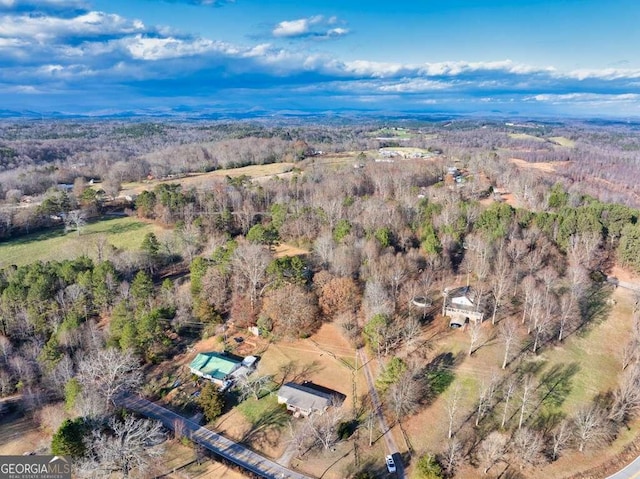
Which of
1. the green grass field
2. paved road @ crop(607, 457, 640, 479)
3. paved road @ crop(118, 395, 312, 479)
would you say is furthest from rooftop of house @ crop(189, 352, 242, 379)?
the green grass field

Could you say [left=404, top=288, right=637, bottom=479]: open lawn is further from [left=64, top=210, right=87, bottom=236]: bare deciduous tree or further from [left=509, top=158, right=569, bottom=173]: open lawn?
[left=509, top=158, right=569, bottom=173]: open lawn

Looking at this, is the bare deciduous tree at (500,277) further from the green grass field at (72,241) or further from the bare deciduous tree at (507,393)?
the green grass field at (72,241)

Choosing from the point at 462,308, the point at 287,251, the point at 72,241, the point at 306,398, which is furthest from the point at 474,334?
the point at 72,241

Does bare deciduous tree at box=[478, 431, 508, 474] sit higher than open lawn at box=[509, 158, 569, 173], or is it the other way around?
open lawn at box=[509, 158, 569, 173]

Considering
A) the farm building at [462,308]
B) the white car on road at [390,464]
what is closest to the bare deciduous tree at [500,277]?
the farm building at [462,308]

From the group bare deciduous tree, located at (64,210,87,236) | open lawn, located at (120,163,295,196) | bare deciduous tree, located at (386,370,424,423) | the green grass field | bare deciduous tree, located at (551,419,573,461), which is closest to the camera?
bare deciduous tree, located at (551,419,573,461)
